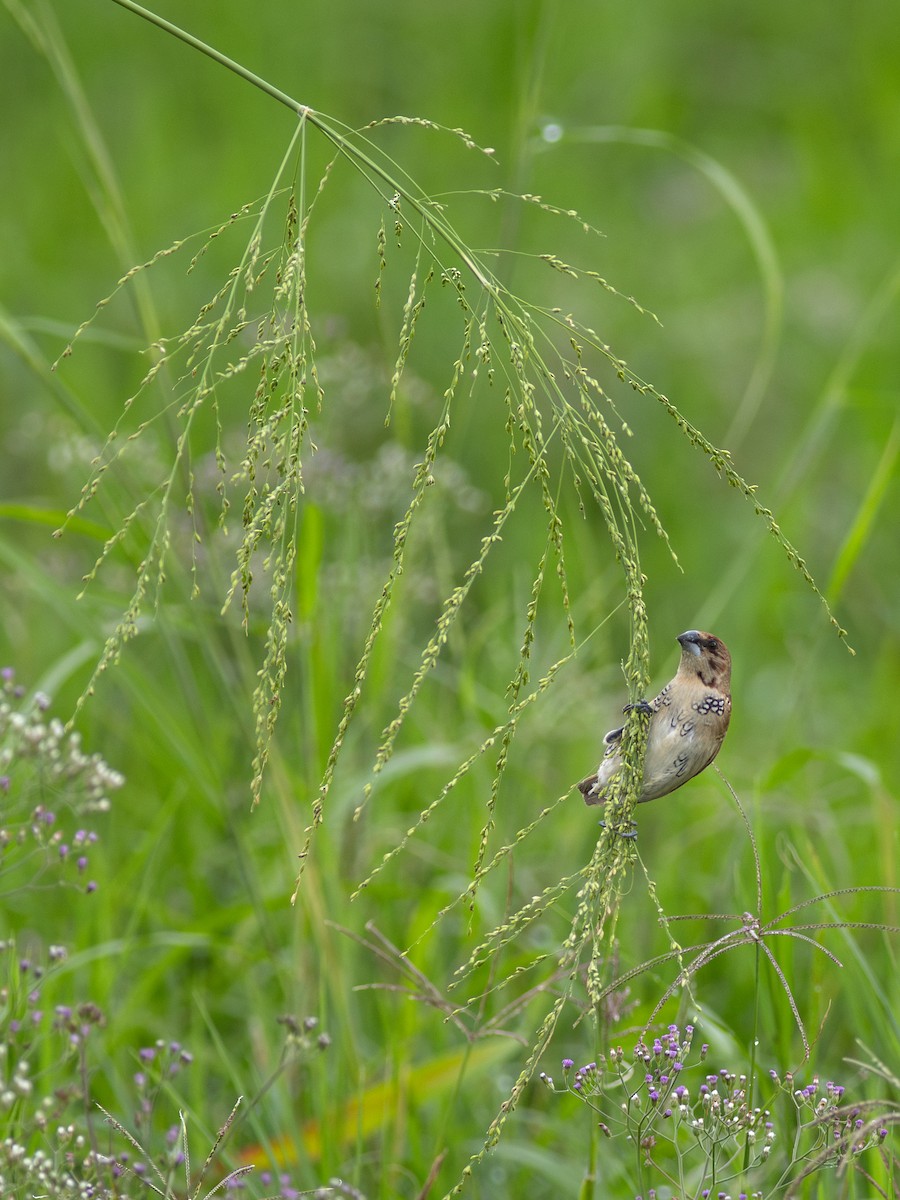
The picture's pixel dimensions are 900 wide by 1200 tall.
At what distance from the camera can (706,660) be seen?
172 centimetres

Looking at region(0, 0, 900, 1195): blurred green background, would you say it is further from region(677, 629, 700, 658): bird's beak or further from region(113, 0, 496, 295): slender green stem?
region(113, 0, 496, 295): slender green stem

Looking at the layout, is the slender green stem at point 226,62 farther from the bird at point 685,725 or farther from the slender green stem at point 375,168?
the bird at point 685,725

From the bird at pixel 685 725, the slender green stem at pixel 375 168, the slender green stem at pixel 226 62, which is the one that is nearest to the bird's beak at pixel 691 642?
the bird at pixel 685 725

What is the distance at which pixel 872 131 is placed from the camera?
909 cm

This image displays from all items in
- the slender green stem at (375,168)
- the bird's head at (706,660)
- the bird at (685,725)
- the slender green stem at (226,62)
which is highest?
the slender green stem at (226,62)

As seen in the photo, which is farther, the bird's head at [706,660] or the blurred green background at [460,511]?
the blurred green background at [460,511]

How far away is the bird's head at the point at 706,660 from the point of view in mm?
1709

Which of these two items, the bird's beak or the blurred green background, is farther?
the blurred green background

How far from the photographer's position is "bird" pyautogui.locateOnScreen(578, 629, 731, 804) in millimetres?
1651

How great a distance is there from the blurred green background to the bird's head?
77 centimetres

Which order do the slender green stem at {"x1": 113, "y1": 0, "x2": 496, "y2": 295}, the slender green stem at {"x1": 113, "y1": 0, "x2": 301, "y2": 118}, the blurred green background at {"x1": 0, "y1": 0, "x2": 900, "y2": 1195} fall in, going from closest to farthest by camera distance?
the slender green stem at {"x1": 113, "y1": 0, "x2": 496, "y2": 295} → the slender green stem at {"x1": 113, "y1": 0, "x2": 301, "y2": 118} → the blurred green background at {"x1": 0, "y1": 0, "x2": 900, "y2": 1195}

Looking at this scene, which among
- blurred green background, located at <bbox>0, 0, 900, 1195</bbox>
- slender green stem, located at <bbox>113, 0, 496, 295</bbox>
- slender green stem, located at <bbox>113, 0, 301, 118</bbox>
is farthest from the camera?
blurred green background, located at <bbox>0, 0, 900, 1195</bbox>

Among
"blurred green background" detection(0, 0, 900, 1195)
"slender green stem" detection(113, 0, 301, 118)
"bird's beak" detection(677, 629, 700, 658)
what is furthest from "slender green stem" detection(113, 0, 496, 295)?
"blurred green background" detection(0, 0, 900, 1195)

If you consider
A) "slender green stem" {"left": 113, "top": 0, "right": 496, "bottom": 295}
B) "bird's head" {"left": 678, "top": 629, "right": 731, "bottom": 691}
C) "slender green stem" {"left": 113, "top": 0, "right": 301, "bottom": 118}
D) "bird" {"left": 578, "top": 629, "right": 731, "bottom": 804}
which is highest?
"slender green stem" {"left": 113, "top": 0, "right": 301, "bottom": 118}
